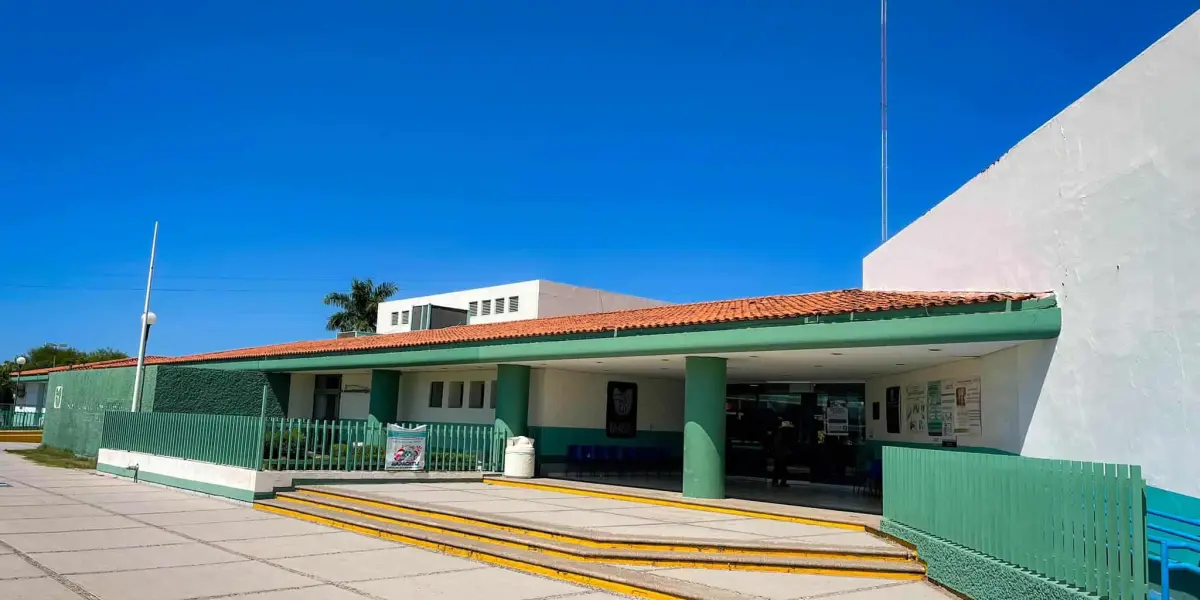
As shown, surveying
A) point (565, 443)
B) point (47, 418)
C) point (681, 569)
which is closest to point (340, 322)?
point (47, 418)

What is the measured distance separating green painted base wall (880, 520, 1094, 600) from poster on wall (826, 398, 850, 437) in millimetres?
10272

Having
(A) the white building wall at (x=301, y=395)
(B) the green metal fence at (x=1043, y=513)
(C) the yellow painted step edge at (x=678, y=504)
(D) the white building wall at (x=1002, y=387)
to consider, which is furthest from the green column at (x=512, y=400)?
(B) the green metal fence at (x=1043, y=513)

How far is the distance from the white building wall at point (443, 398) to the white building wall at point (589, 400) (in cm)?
189

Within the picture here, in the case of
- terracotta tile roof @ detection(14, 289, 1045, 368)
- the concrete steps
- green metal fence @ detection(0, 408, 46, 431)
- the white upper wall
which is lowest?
the concrete steps

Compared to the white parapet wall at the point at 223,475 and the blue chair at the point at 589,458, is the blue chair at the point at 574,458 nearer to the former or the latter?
the blue chair at the point at 589,458

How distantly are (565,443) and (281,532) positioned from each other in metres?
10.0

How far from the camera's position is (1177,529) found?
799cm

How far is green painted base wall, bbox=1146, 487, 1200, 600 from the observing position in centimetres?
601

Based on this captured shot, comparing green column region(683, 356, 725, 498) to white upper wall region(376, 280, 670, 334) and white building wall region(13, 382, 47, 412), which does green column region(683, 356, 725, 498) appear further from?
white building wall region(13, 382, 47, 412)

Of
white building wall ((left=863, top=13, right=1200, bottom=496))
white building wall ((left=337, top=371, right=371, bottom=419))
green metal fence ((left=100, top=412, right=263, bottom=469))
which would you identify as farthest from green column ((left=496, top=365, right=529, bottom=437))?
white building wall ((left=863, top=13, right=1200, bottom=496))

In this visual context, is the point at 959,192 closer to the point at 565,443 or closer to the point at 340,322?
the point at 565,443

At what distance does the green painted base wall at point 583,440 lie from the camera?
20938 mm

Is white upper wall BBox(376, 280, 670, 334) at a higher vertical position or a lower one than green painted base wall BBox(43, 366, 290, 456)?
higher

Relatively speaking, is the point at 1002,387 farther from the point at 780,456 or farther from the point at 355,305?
the point at 355,305
